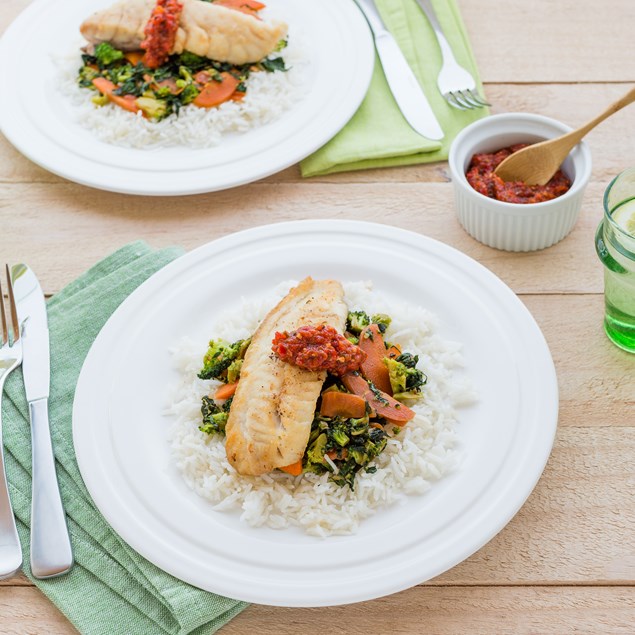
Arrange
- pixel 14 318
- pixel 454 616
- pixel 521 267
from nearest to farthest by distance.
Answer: pixel 454 616, pixel 14 318, pixel 521 267

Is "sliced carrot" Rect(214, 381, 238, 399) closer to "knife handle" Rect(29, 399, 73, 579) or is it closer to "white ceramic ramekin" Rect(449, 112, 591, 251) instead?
"knife handle" Rect(29, 399, 73, 579)

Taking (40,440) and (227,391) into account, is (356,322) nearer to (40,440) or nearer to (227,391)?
(227,391)

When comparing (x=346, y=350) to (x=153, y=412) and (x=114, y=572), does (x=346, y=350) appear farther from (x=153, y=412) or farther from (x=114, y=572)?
(x=114, y=572)

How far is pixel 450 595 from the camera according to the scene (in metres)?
2.42

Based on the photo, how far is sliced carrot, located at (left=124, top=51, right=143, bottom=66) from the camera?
405 centimetres

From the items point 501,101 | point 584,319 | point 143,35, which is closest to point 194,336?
point 584,319

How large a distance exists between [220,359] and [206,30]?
1.88 metres

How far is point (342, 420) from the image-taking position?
255 centimetres

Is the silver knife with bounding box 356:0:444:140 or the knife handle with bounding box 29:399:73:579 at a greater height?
the silver knife with bounding box 356:0:444:140

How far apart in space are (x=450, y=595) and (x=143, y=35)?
2.86m

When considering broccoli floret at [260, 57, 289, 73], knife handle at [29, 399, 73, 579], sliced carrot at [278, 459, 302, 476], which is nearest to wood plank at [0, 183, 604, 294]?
broccoli floret at [260, 57, 289, 73]

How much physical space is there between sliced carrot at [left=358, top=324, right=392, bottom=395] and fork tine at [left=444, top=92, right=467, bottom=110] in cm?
154

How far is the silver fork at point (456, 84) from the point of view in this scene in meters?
3.90

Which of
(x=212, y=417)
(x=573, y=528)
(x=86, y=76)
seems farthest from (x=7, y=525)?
(x=86, y=76)
